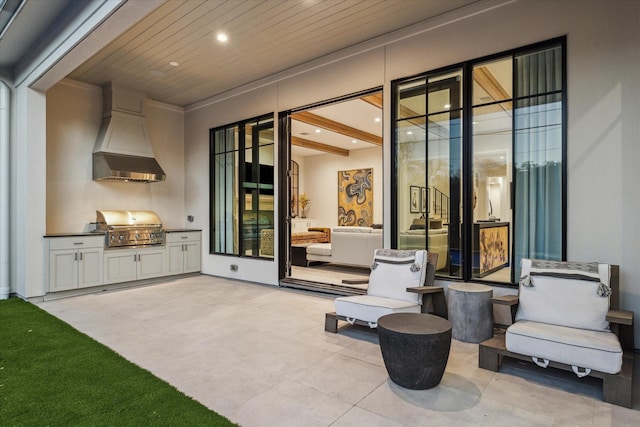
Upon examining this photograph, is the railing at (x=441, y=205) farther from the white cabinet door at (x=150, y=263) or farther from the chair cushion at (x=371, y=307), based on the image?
the white cabinet door at (x=150, y=263)

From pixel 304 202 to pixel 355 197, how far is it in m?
1.84

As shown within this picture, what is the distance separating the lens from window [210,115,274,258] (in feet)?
20.3

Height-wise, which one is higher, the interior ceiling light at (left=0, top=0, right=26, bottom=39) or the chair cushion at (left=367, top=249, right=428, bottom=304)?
the interior ceiling light at (left=0, top=0, right=26, bottom=39)

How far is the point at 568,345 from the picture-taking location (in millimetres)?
2469

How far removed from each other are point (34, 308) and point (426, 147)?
5.26m

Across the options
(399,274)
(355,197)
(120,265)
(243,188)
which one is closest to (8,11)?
(120,265)

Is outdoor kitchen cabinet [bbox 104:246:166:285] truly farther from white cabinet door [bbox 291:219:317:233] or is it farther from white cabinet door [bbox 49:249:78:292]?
white cabinet door [bbox 291:219:317:233]

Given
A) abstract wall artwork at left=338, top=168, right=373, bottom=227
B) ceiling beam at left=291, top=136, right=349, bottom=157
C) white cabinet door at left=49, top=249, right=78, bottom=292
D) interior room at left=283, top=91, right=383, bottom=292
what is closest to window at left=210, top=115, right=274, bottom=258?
interior room at left=283, top=91, right=383, bottom=292

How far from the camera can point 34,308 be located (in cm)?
461

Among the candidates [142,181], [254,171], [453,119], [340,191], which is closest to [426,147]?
[453,119]

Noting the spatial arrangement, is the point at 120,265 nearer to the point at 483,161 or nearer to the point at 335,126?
the point at 335,126

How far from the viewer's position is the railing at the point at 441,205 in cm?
414

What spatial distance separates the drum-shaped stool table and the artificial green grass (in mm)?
2333

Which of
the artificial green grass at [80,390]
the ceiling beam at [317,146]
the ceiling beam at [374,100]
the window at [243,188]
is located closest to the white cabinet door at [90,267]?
the window at [243,188]
